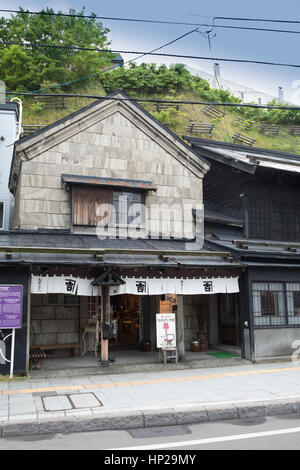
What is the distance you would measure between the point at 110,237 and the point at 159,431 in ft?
31.2

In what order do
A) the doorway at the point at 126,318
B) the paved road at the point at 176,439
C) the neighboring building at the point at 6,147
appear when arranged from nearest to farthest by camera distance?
the paved road at the point at 176,439, the doorway at the point at 126,318, the neighboring building at the point at 6,147

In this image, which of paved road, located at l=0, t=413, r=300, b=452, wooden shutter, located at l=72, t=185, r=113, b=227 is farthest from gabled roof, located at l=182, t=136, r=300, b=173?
paved road, located at l=0, t=413, r=300, b=452

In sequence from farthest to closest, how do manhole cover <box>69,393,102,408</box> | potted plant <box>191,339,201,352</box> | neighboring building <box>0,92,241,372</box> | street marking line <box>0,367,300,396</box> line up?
potted plant <box>191,339,201,352</box> → neighboring building <box>0,92,241,372</box> → street marking line <box>0,367,300,396</box> → manhole cover <box>69,393,102,408</box>

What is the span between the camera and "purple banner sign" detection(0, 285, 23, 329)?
1155 centimetres

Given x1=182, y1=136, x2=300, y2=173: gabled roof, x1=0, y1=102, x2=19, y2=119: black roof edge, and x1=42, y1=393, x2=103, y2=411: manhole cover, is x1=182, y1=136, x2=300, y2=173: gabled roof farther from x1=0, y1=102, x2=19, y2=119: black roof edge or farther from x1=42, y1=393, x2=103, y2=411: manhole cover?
x1=42, y1=393, x2=103, y2=411: manhole cover

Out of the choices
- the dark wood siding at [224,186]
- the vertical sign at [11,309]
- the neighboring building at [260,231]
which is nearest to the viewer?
the vertical sign at [11,309]

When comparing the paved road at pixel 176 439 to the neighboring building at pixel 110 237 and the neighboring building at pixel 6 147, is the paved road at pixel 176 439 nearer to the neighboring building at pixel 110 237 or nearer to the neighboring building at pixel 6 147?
the neighboring building at pixel 110 237

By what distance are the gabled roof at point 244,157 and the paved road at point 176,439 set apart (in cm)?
1230

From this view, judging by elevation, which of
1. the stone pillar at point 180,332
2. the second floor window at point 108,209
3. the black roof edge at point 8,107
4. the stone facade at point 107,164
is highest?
the black roof edge at point 8,107

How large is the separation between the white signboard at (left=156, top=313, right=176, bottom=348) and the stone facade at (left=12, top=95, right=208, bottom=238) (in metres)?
4.75

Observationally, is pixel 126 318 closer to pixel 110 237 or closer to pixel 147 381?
pixel 110 237

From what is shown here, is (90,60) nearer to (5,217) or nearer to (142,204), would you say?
(5,217)

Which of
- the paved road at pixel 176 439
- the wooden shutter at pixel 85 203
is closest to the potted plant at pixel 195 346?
the wooden shutter at pixel 85 203

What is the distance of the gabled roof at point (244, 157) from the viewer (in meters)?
18.2
